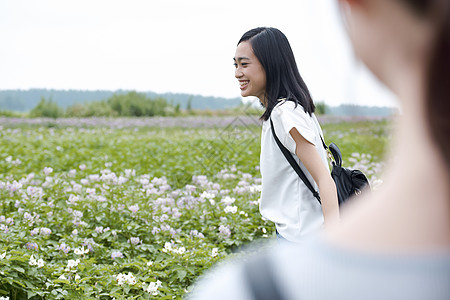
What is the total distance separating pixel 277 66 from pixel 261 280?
1.83 meters

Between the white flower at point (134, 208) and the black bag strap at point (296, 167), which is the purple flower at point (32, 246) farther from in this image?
the black bag strap at point (296, 167)

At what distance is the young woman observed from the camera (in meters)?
1.93

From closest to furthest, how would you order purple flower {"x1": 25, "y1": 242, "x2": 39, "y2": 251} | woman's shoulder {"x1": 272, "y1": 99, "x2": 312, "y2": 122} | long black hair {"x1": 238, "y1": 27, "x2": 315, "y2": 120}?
woman's shoulder {"x1": 272, "y1": 99, "x2": 312, "y2": 122}, long black hair {"x1": 238, "y1": 27, "x2": 315, "y2": 120}, purple flower {"x1": 25, "y1": 242, "x2": 39, "y2": 251}

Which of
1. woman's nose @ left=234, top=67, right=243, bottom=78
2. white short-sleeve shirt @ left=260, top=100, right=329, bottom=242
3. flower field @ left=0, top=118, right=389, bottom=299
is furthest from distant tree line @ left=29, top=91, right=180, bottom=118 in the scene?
white short-sleeve shirt @ left=260, top=100, right=329, bottom=242

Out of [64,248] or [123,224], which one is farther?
[123,224]

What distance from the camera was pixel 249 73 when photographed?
7.44 feet

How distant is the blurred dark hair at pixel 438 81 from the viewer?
46 cm

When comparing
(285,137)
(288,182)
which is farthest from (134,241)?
(285,137)

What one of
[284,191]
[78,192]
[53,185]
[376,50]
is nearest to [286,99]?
[284,191]

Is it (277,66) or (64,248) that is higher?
(277,66)

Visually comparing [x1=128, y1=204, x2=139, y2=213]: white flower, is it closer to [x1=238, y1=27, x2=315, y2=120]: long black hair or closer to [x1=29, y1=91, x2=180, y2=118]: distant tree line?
[x1=238, y1=27, x2=315, y2=120]: long black hair

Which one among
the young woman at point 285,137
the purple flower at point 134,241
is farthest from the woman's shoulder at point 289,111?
the purple flower at point 134,241

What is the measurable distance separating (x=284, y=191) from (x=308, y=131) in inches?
10.6

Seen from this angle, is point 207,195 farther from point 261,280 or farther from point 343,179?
point 261,280
